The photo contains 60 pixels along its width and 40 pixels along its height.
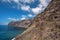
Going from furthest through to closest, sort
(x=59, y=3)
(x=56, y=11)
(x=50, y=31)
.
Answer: (x=59, y=3), (x=56, y=11), (x=50, y=31)

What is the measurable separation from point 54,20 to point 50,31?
9.88 m

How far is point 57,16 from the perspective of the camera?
202 ft

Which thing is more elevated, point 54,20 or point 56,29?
point 54,20

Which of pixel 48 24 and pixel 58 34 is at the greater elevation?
pixel 48 24

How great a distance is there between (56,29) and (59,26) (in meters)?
2.25

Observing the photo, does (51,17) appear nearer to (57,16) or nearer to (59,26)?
(57,16)

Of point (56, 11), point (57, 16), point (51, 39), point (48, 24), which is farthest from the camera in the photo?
point (56, 11)

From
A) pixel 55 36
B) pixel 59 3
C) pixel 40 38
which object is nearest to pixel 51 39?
pixel 55 36

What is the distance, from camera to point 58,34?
4797 cm

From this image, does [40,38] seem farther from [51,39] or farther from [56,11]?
[56,11]

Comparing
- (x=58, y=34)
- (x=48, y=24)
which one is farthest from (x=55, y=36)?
(x=48, y=24)

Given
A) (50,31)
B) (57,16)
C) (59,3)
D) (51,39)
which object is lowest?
(51,39)

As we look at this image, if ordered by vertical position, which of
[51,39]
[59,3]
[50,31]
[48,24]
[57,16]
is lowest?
[51,39]

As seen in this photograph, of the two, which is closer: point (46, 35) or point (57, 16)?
point (46, 35)
